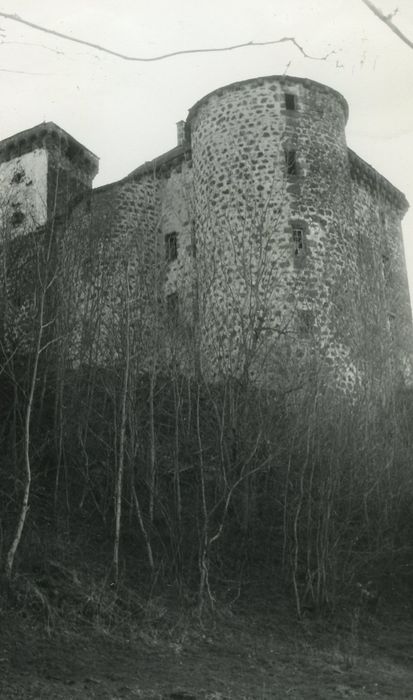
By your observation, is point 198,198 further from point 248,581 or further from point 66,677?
point 66,677

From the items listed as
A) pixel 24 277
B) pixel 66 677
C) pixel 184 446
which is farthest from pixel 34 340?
pixel 66 677

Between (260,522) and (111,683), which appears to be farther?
(260,522)

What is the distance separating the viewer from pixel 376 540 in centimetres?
1367

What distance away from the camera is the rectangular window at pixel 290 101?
23000mm

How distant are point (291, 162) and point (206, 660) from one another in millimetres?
15788

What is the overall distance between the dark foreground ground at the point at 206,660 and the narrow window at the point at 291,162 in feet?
44.7

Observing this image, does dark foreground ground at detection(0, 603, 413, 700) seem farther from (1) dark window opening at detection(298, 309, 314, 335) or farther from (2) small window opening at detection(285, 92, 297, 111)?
(2) small window opening at detection(285, 92, 297, 111)

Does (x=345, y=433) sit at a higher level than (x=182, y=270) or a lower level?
lower

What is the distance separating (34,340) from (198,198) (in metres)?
11.0

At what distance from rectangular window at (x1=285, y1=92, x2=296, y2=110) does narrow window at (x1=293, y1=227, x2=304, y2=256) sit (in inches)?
158

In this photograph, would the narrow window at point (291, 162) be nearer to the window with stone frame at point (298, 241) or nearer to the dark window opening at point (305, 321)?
the window with stone frame at point (298, 241)

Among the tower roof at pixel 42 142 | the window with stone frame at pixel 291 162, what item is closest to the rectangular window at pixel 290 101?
the window with stone frame at pixel 291 162

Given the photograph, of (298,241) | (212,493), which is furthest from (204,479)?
(298,241)

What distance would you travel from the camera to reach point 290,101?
23094mm
